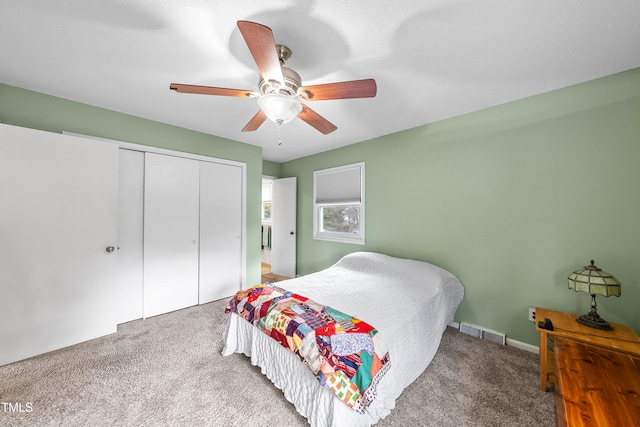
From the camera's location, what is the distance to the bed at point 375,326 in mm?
1385

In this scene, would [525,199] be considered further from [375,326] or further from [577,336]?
[375,326]

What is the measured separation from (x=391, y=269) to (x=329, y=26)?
2.25 metres

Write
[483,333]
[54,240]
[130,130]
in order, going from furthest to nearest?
[130,130] → [483,333] → [54,240]

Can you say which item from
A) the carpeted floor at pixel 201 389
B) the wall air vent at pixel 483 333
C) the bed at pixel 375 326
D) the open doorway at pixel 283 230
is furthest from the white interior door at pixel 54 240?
the wall air vent at pixel 483 333

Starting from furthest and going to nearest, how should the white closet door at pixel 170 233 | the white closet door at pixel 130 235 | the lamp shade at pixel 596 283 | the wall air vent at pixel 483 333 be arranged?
the white closet door at pixel 170 233 < the white closet door at pixel 130 235 < the wall air vent at pixel 483 333 < the lamp shade at pixel 596 283

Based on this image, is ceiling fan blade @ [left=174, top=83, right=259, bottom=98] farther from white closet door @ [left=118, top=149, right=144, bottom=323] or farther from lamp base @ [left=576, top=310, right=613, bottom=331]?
lamp base @ [left=576, top=310, right=613, bottom=331]

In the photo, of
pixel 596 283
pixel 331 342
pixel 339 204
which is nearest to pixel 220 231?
pixel 339 204

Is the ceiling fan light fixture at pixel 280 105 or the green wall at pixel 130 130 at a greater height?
the green wall at pixel 130 130

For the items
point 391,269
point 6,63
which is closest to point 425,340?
point 391,269

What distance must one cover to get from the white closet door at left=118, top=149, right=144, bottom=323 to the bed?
1.50m

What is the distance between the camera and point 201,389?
5.60ft

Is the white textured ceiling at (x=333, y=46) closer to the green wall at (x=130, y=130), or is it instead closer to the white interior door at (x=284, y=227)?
the green wall at (x=130, y=130)

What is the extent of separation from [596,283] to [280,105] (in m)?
2.47

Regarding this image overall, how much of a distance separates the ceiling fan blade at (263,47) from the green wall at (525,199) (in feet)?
7.12
